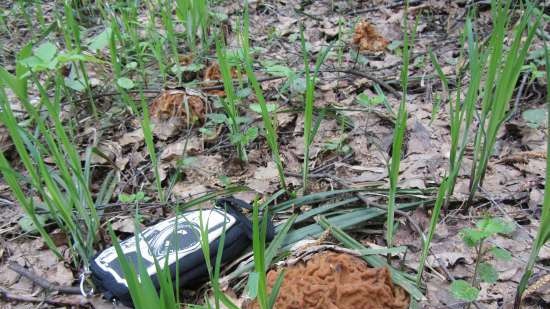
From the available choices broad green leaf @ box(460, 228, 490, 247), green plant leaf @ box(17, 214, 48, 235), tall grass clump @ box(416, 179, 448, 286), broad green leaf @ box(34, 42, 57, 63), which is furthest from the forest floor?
broad green leaf @ box(34, 42, 57, 63)

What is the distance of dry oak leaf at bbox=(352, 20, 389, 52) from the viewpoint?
370cm

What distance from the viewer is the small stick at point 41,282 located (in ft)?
6.44

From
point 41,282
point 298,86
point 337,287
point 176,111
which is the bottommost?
point 41,282

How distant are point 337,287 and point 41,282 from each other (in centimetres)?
128

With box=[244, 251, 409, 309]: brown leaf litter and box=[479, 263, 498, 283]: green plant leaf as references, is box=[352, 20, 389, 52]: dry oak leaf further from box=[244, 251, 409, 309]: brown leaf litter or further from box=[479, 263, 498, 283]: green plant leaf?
box=[479, 263, 498, 283]: green plant leaf

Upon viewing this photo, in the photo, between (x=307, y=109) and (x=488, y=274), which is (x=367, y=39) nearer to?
(x=307, y=109)

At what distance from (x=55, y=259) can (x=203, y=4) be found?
216cm

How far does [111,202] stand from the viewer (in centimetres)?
247

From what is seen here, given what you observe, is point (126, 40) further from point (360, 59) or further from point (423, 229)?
point (423, 229)

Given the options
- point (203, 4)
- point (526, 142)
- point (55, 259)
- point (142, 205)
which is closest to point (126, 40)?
point (203, 4)

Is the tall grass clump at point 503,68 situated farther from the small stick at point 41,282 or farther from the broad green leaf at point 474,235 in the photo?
the small stick at point 41,282

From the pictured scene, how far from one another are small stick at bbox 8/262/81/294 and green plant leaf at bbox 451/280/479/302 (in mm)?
1488

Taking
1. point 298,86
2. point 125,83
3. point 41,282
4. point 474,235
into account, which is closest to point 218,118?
point 298,86

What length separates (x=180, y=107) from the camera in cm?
299
